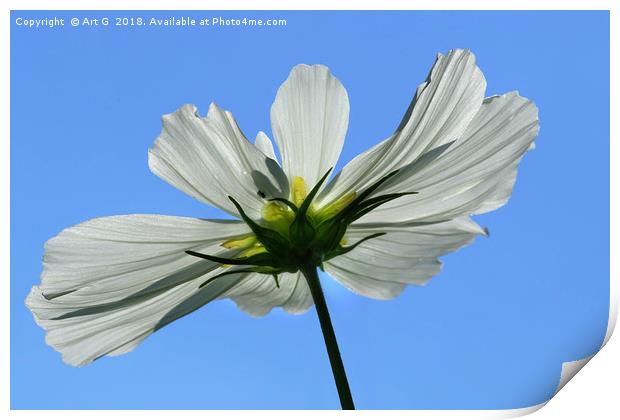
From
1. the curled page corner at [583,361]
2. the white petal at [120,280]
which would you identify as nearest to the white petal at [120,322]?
the white petal at [120,280]

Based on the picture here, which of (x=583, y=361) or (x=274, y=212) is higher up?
(x=274, y=212)

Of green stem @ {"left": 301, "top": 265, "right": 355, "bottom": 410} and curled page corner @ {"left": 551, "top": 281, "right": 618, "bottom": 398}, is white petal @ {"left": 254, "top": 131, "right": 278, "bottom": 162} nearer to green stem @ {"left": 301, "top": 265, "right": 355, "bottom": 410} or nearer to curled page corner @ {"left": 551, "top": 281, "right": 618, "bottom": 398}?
green stem @ {"left": 301, "top": 265, "right": 355, "bottom": 410}

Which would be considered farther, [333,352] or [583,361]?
[583,361]

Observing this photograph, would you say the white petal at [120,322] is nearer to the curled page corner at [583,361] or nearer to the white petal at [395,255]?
the white petal at [395,255]

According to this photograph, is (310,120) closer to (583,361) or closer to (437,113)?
(437,113)

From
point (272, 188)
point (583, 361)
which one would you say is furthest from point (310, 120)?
point (583, 361)
